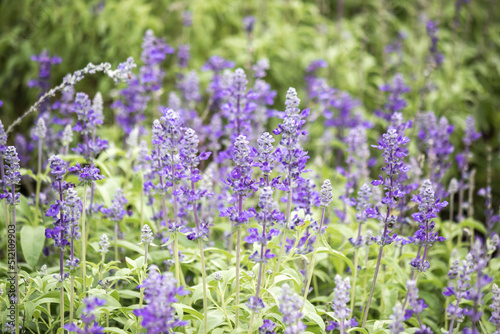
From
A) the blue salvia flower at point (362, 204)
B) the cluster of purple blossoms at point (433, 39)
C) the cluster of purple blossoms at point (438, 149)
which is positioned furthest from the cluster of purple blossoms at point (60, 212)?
the cluster of purple blossoms at point (433, 39)

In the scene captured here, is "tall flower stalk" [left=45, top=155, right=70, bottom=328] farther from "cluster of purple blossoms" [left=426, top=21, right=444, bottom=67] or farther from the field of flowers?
"cluster of purple blossoms" [left=426, top=21, right=444, bottom=67]

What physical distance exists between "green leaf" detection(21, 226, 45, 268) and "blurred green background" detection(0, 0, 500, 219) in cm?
408

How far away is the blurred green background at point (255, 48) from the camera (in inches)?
306

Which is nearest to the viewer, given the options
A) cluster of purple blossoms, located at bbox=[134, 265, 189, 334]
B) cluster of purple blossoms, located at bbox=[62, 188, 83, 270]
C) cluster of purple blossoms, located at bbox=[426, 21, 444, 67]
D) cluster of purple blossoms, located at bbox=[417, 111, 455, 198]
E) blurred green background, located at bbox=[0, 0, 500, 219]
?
cluster of purple blossoms, located at bbox=[134, 265, 189, 334]

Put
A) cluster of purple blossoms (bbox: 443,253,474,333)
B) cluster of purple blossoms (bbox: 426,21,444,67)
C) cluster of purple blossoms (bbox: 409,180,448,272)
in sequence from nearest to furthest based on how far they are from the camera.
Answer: cluster of purple blossoms (bbox: 443,253,474,333) → cluster of purple blossoms (bbox: 409,180,448,272) → cluster of purple blossoms (bbox: 426,21,444,67)

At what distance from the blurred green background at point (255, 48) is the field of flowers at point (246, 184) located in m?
0.04

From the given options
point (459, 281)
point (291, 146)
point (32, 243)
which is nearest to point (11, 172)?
point (32, 243)

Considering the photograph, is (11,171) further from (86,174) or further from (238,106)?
(238,106)

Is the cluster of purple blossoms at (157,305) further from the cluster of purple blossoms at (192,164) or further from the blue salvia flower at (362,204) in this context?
the blue salvia flower at (362,204)

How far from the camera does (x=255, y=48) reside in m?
8.01

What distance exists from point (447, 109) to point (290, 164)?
5685 millimetres

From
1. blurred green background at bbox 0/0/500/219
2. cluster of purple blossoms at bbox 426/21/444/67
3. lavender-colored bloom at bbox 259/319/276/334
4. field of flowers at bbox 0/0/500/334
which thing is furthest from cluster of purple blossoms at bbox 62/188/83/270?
blurred green background at bbox 0/0/500/219

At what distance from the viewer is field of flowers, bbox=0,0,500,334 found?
293cm

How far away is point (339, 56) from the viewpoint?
8445 millimetres
